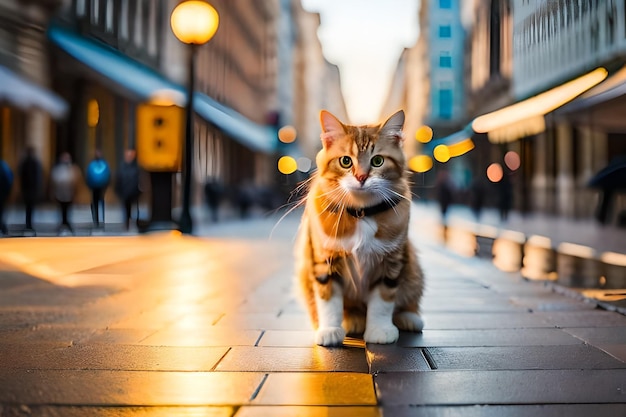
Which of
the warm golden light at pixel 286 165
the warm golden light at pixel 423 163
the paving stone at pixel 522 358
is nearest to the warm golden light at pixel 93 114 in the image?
the paving stone at pixel 522 358

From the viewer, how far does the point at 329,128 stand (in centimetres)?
361

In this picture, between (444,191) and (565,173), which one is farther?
(565,173)

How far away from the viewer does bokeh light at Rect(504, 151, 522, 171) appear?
3104 cm

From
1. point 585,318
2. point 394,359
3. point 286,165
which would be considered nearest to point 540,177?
point 286,165

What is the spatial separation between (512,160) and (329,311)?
2955cm

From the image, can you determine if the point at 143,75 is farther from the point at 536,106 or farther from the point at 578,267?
the point at 578,267

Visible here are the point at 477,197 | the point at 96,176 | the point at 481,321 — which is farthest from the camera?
the point at 477,197

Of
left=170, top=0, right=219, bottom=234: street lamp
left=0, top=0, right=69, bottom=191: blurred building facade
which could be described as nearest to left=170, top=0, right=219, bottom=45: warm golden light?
left=170, top=0, right=219, bottom=234: street lamp

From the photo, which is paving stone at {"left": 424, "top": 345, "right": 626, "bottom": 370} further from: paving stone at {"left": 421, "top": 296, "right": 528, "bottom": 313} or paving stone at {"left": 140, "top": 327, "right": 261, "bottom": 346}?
paving stone at {"left": 421, "top": 296, "right": 528, "bottom": 313}

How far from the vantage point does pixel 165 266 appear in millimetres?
7723

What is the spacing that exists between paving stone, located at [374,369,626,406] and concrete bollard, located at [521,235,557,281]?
3.98 metres

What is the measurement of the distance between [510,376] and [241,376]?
111 cm

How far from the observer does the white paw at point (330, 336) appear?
3.48m

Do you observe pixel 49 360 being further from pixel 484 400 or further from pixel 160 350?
pixel 484 400
